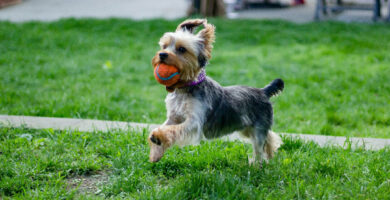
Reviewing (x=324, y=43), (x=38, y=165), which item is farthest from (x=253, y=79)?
(x=38, y=165)

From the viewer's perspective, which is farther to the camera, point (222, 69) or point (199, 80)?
point (222, 69)

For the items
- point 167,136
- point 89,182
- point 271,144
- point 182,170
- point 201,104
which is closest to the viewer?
point 167,136

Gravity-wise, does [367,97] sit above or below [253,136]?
below

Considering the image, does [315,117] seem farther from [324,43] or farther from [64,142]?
[324,43]

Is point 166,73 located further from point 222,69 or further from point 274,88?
point 222,69

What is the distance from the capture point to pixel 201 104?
380 centimetres

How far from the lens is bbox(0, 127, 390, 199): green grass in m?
3.72

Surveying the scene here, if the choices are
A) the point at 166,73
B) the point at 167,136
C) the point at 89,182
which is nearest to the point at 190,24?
the point at 166,73

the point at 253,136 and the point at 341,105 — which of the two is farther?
the point at 341,105

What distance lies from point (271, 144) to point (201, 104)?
3.40 ft

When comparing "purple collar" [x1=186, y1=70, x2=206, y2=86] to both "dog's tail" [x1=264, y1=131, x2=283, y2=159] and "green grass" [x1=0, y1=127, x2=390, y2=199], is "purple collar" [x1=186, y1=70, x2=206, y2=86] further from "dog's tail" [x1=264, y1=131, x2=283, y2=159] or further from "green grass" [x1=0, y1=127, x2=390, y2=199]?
"dog's tail" [x1=264, y1=131, x2=283, y2=159]

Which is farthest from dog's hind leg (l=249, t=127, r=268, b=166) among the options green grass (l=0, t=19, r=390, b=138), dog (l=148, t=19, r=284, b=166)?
green grass (l=0, t=19, r=390, b=138)

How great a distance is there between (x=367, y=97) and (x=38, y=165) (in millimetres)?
5524

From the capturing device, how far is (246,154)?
4.54m
